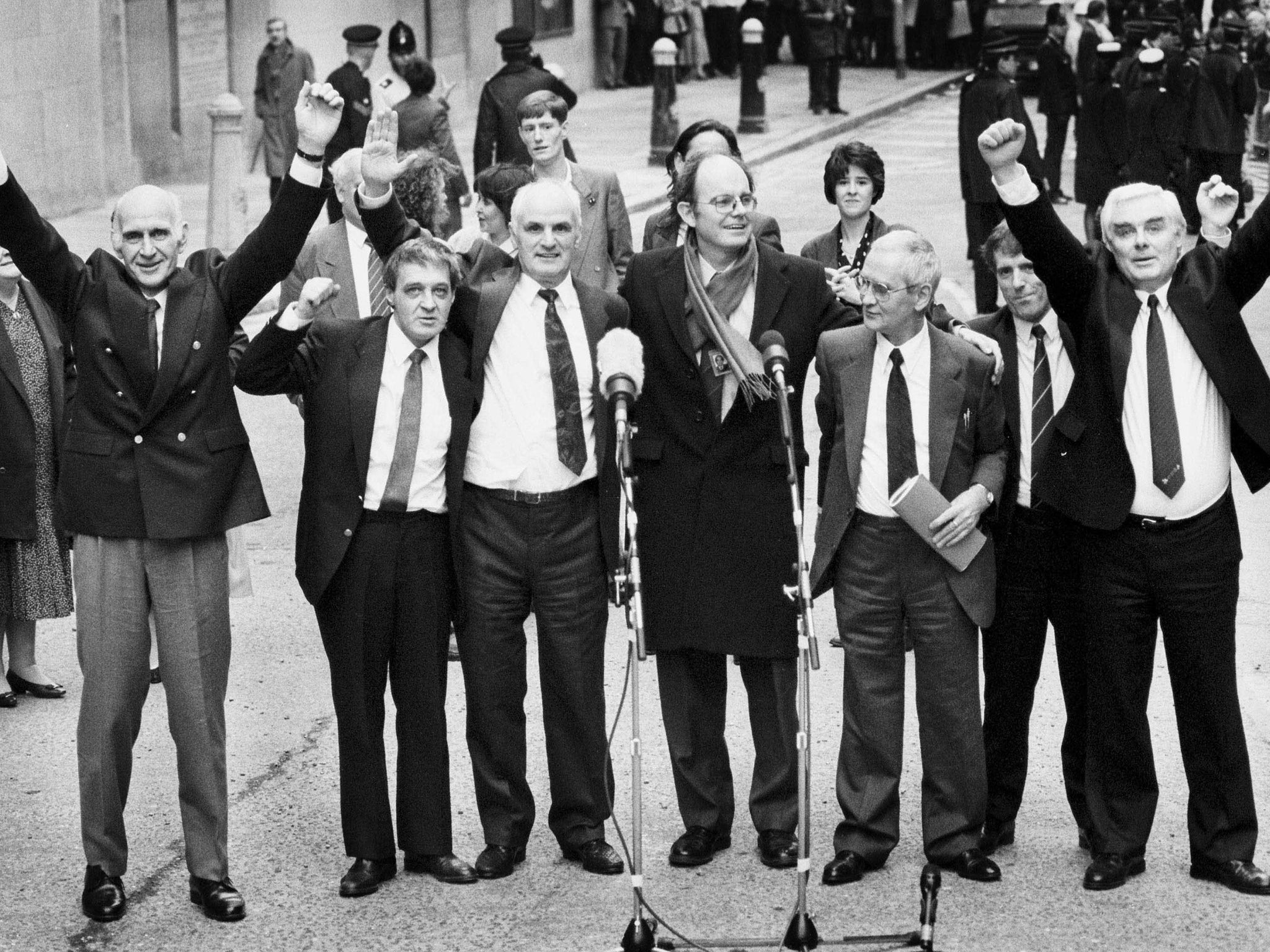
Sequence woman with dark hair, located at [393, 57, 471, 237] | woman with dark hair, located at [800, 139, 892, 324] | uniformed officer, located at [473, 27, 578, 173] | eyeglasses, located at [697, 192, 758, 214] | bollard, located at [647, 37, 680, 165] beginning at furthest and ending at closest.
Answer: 1. bollard, located at [647, 37, 680, 165]
2. woman with dark hair, located at [393, 57, 471, 237]
3. uniformed officer, located at [473, 27, 578, 173]
4. woman with dark hair, located at [800, 139, 892, 324]
5. eyeglasses, located at [697, 192, 758, 214]

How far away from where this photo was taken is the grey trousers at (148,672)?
5996mm

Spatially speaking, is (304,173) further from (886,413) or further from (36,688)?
(36,688)

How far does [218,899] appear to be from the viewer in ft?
19.8

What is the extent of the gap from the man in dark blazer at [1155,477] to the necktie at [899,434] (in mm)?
409

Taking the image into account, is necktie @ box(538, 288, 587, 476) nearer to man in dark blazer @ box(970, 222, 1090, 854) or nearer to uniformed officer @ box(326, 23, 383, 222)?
man in dark blazer @ box(970, 222, 1090, 854)

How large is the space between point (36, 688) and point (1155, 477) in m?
4.28

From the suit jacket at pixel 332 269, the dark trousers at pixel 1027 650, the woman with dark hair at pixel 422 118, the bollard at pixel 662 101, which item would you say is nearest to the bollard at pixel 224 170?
the woman with dark hair at pixel 422 118

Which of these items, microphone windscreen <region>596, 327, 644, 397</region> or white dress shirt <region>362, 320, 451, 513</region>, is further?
white dress shirt <region>362, 320, 451, 513</region>

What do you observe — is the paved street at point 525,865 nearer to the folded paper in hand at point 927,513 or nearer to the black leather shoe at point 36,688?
the black leather shoe at point 36,688

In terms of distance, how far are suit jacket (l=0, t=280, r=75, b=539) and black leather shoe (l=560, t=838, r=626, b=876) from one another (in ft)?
8.30

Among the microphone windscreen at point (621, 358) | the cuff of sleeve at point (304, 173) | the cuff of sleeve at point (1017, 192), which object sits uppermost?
the cuff of sleeve at point (304, 173)

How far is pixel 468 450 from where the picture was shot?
628cm

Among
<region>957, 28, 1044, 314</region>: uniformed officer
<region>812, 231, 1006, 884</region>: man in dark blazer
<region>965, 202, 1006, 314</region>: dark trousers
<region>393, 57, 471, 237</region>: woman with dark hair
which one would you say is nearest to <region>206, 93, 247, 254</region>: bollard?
<region>393, 57, 471, 237</region>: woman with dark hair

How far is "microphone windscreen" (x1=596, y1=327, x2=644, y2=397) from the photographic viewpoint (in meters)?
5.72
